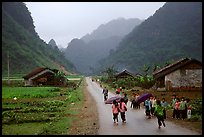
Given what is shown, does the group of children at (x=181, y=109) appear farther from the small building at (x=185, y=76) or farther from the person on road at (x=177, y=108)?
the small building at (x=185, y=76)

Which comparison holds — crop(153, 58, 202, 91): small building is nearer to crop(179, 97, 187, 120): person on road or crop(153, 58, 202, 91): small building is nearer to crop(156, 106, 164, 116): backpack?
crop(179, 97, 187, 120): person on road

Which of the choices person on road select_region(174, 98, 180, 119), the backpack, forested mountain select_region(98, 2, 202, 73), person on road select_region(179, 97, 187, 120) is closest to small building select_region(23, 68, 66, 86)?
person on road select_region(174, 98, 180, 119)

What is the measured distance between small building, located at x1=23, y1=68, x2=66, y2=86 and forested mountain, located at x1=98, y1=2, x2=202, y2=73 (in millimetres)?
60072

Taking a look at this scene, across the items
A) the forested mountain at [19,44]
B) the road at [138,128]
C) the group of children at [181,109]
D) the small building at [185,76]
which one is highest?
the forested mountain at [19,44]

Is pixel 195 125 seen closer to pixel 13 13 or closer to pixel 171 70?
pixel 171 70

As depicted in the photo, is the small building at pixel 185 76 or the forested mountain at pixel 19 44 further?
the forested mountain at pixel 19 44

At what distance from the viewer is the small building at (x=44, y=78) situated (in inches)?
2763

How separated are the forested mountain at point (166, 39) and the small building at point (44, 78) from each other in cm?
6007

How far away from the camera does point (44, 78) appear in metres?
71.5

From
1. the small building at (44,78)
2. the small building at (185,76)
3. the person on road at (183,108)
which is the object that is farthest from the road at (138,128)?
the small building at (44,78)

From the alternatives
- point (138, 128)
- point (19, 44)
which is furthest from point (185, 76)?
point (19, 44)

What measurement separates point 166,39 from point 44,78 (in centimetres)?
9397

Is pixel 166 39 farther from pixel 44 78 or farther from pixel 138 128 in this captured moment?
pixel 138 128

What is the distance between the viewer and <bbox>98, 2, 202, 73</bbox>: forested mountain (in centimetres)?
13588
